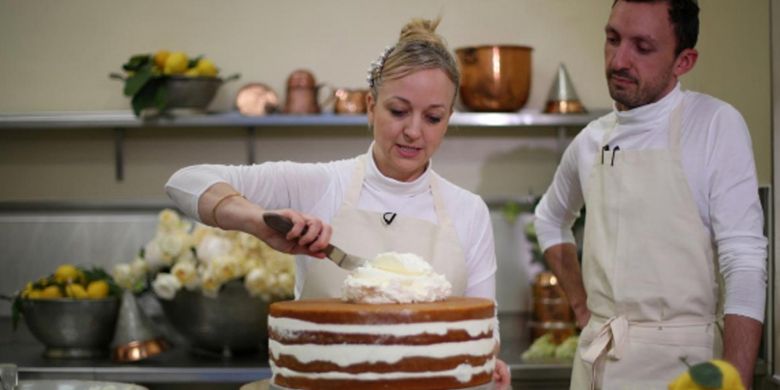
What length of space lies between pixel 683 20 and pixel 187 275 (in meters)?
1.68

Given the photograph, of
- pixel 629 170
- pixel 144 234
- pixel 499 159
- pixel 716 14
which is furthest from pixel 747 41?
pixel 144 234

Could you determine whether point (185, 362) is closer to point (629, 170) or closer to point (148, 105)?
point (148, 105)

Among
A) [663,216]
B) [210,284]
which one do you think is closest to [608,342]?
[663,216]

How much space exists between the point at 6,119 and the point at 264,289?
4.71ft

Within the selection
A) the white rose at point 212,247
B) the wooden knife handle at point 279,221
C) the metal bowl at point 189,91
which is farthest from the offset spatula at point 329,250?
the metal bowl at point 189,91

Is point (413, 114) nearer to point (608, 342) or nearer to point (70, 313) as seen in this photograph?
point (608, 342)

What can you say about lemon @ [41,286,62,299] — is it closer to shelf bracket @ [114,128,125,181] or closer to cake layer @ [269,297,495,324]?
shelf bracket @ [114,128,125,181]

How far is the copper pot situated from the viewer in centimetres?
397

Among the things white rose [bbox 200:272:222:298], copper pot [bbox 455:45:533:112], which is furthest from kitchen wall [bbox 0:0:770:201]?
white rose [bbox 200:272:222:298]

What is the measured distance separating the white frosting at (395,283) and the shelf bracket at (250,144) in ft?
8.42

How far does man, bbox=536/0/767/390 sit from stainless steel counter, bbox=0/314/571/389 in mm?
1041

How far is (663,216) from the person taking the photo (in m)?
2.32

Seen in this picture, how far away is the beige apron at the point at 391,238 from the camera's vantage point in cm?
209

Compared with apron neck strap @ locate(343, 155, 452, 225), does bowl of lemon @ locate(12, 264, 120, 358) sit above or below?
below
